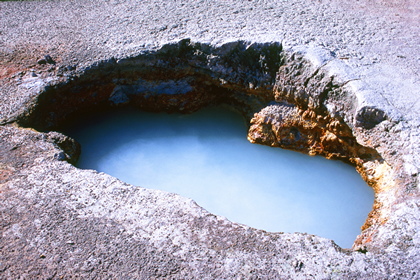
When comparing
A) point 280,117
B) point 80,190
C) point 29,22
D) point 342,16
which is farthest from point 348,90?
point 29,22

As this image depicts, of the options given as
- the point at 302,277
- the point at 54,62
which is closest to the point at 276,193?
the point at 302,277

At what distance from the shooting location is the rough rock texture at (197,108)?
1.53m

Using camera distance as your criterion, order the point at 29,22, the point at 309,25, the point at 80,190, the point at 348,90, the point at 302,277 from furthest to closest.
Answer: the point at 29,22 → the point at 309,25 → the point at 348,90 → the point at 80,190 → the point at 302,277

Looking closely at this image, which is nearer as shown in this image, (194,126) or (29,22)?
(194,126)

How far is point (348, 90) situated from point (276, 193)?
72 cm

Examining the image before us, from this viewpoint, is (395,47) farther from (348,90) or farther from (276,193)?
(276,193)

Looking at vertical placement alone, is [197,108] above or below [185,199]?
below

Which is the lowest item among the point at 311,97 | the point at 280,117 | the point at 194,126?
the point at 194,126

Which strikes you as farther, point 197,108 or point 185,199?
point 197,108

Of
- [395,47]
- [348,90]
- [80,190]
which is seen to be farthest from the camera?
[395,47]

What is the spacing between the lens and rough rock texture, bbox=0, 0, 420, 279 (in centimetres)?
153

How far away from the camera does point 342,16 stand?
304cm

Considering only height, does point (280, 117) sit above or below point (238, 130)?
above

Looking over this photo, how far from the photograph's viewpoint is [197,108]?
10.2ft
